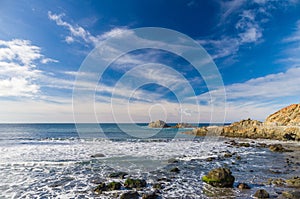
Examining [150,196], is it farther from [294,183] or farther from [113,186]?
[294,183]

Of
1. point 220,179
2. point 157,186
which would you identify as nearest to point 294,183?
A: point 220,179

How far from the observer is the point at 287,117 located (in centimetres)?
5053

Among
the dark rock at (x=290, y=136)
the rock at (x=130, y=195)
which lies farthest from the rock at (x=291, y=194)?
the dark rock at (x=290, y=136)

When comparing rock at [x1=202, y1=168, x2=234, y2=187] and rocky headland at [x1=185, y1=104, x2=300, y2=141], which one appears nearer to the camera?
rock at [x1=202, y1=168, x2=234, y2=187]

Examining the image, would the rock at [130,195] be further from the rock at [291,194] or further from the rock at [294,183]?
the rock at [294,183]

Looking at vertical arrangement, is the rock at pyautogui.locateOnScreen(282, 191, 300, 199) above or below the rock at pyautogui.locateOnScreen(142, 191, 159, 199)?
above

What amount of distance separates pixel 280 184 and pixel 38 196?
13627 millimetres

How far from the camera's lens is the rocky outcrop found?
47312mm

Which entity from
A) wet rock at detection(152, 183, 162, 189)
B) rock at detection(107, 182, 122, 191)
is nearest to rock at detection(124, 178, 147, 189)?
rock at detection(107, 182, 122, 191)

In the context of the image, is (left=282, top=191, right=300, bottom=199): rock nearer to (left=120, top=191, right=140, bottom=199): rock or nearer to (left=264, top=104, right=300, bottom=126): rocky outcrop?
(left=120, top=191, right=140, bottom=199): rock

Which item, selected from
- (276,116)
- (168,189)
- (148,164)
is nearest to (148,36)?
Result: (148,164)

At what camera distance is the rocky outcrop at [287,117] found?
4731 centimetres

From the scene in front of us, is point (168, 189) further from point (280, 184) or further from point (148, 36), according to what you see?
point (148, 36)

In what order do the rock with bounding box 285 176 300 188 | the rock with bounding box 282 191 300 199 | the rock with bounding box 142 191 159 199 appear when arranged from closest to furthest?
the rock with bounding box 282 191 300 199, the rock with bounding box 142 191 159 199, the rock with bounding box 285 176 300 188
